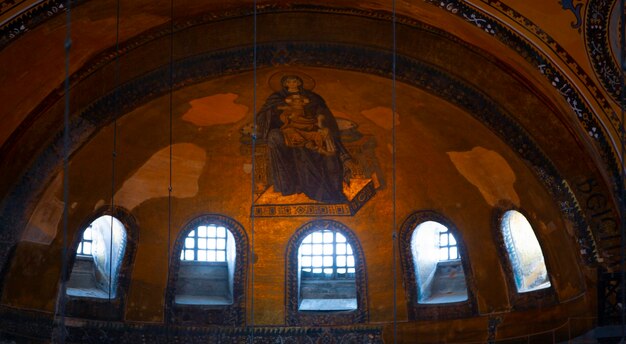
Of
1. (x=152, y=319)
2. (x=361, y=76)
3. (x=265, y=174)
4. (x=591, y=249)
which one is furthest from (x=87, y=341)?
(x=591, y=249)

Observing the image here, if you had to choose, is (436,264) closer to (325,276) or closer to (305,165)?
(325,276)

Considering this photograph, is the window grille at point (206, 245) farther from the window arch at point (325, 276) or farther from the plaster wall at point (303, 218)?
the window arch at point (325, 276)

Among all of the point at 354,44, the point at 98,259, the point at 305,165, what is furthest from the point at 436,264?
the point at 98,259

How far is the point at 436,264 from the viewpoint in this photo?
23.2 metres

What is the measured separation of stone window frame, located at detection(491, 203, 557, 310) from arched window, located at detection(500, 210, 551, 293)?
51 millimetres

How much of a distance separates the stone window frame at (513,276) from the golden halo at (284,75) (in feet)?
12.0

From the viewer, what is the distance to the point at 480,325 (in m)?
21.9

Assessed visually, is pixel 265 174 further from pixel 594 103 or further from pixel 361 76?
pixel 594 103

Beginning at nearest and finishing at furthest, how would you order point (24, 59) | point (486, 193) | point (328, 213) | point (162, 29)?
point (24, 59)
point (162, 29)
point (486, 193)
point (328, 213)

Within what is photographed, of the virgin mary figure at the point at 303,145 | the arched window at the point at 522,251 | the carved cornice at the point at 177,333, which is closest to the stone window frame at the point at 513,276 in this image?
the arched window at the point at 522,251

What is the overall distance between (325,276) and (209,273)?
2.06m

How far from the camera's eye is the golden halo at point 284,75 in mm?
21641

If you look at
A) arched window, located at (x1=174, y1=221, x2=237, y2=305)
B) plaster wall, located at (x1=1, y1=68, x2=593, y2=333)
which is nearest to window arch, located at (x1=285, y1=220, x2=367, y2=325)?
plaster wall, located at (x1=1, y1=68, x2=593, y2=333)

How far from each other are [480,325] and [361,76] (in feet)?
15.0
